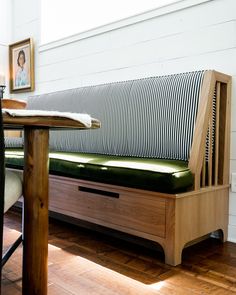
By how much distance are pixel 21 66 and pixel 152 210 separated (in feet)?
8.76

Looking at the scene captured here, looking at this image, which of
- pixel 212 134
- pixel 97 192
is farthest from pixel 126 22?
pixel 97 192

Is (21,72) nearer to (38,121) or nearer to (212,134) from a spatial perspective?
(212,134)

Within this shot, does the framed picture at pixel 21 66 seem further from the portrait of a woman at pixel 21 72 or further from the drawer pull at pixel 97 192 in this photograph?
the drawer pull at pixel 97 192

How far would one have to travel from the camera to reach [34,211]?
1.05 meters

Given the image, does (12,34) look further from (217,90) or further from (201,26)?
(217,90)

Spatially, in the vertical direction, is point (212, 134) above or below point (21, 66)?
below

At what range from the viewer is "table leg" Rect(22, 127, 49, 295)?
105cm

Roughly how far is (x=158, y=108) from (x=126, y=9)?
1.14m

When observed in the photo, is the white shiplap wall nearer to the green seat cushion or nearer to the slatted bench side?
the slatted bench side

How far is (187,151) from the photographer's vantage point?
184cm

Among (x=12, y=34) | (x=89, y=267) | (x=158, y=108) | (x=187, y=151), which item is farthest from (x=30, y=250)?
(x=12, y=34)

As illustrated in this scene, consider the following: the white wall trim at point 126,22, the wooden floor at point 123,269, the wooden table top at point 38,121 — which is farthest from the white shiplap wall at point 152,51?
the wooden table top at point 38,121

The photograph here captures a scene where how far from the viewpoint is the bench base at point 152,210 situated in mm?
1479

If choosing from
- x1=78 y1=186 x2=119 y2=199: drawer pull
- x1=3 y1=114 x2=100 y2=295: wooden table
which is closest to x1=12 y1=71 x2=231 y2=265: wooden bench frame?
x1=78 y1=186 x2=119 y2=199: drawer pull
